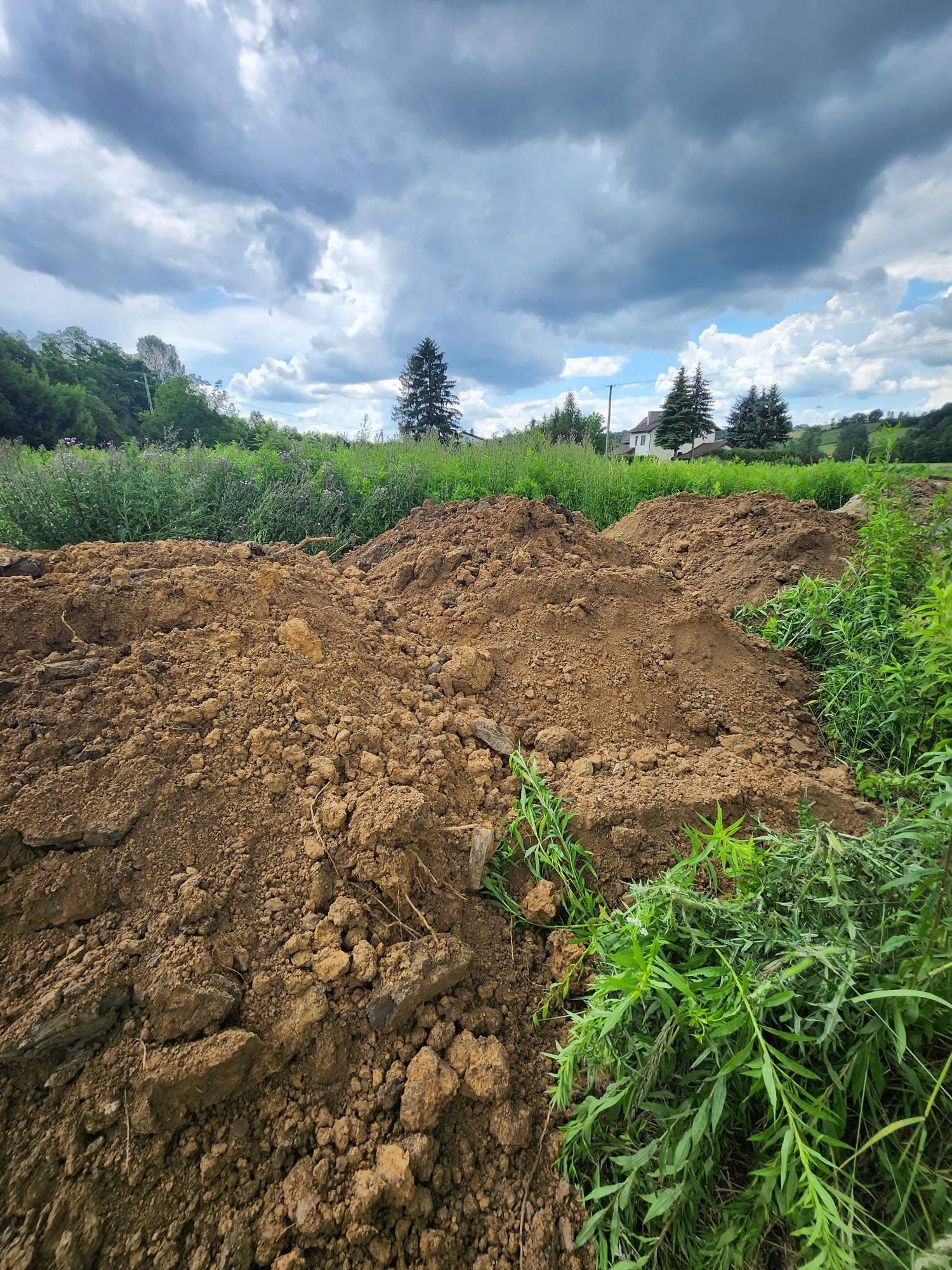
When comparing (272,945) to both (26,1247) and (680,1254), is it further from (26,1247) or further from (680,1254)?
(680,1254)

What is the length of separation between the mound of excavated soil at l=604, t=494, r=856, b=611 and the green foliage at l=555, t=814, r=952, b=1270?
2687 millimetres

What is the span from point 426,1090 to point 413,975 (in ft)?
0.77

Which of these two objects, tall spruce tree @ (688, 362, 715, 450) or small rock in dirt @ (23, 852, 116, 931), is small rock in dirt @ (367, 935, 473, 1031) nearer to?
small rock in dirt @ (23, 852, 116, 931)

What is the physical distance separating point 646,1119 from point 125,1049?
1.14 metres

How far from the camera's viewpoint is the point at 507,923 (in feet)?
5.68

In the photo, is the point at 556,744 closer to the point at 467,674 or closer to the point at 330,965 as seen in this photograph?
the point at 467,674

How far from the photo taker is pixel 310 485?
19.7 feet

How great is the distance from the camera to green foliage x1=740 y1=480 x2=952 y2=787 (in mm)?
2527

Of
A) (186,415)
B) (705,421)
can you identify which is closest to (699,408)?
(705,421)

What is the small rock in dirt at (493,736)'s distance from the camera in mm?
2297

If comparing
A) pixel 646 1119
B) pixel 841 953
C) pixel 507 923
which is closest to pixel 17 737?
pixel 507 923

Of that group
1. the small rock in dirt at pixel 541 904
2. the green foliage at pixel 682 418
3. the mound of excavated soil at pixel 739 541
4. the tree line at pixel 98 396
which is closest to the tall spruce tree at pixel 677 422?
the green foliage at pixel 682 418

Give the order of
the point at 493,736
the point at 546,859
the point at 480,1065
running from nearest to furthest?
1. the point at 480,1065
2. the point at 546,859
3. the point at 493,736

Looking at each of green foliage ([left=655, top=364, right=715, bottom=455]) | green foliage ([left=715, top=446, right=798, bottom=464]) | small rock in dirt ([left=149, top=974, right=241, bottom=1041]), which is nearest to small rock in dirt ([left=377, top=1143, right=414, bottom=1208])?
small rock in dirt ([left=149, top=974, right=241, bottom=1041])
